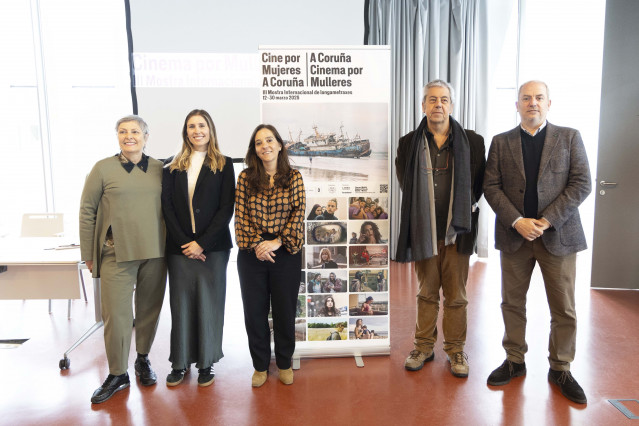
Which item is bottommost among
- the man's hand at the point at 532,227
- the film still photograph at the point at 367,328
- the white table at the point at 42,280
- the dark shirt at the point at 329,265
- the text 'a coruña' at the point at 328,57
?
the film still photograph at the point at 367,328

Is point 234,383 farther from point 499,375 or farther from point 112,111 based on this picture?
point 112,111

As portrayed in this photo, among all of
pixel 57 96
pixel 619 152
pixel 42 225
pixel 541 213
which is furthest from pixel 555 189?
pixel 57 96

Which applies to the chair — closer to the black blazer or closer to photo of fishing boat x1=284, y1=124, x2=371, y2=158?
the black blazer

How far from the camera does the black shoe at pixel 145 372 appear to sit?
2.37m

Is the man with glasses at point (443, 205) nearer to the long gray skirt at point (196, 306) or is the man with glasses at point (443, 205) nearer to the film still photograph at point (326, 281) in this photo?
the film still photograph at point (326, 281)

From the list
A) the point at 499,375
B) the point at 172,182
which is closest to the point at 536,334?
the point at 499,375

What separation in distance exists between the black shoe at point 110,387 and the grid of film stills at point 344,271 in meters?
1.05

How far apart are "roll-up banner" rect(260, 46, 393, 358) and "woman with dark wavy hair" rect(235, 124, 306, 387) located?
0.97ft

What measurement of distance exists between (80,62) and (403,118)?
13.5 ft

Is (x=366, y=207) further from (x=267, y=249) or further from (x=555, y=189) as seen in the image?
(x=555, y=189)

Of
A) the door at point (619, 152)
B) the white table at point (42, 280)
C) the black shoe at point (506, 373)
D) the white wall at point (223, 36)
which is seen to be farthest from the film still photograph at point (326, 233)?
the door at point (619, 152)

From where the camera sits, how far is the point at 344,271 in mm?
2625

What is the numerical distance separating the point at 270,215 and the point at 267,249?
185mm

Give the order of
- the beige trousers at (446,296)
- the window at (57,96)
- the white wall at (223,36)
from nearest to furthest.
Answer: the beige trousers at (446,296)
the white wall at (223,36)
the window at (57,96)
